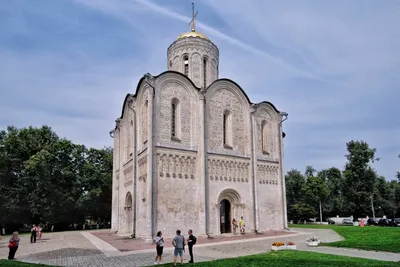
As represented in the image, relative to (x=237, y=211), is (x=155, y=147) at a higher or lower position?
higher

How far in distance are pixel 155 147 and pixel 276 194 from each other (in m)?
11.2

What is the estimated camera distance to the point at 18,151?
32.8 metres

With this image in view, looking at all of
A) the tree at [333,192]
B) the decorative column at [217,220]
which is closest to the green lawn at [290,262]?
the decorative column at [217,220]

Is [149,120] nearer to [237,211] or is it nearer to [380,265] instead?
[237,211]

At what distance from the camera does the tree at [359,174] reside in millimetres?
42656

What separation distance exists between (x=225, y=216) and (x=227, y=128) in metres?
6.27

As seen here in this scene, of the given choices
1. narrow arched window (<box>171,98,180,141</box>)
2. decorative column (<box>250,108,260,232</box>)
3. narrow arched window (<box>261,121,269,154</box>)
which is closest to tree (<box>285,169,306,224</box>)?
narrow arched window (<box>261,121,269,154</box>)

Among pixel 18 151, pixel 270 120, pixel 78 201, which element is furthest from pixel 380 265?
pixel 18 151

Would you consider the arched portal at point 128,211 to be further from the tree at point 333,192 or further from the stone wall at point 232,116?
the tree at point 333,192

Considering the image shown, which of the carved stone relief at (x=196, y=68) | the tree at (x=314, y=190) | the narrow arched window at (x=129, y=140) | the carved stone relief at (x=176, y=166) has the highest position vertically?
the carved stone relief at (x=196, y=68)

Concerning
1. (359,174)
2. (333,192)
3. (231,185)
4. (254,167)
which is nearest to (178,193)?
(231,185)

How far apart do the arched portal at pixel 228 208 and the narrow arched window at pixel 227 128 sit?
3.55 meters

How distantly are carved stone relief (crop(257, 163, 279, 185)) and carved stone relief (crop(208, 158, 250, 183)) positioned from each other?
4.57 ft

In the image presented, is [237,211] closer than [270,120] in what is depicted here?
Yes
